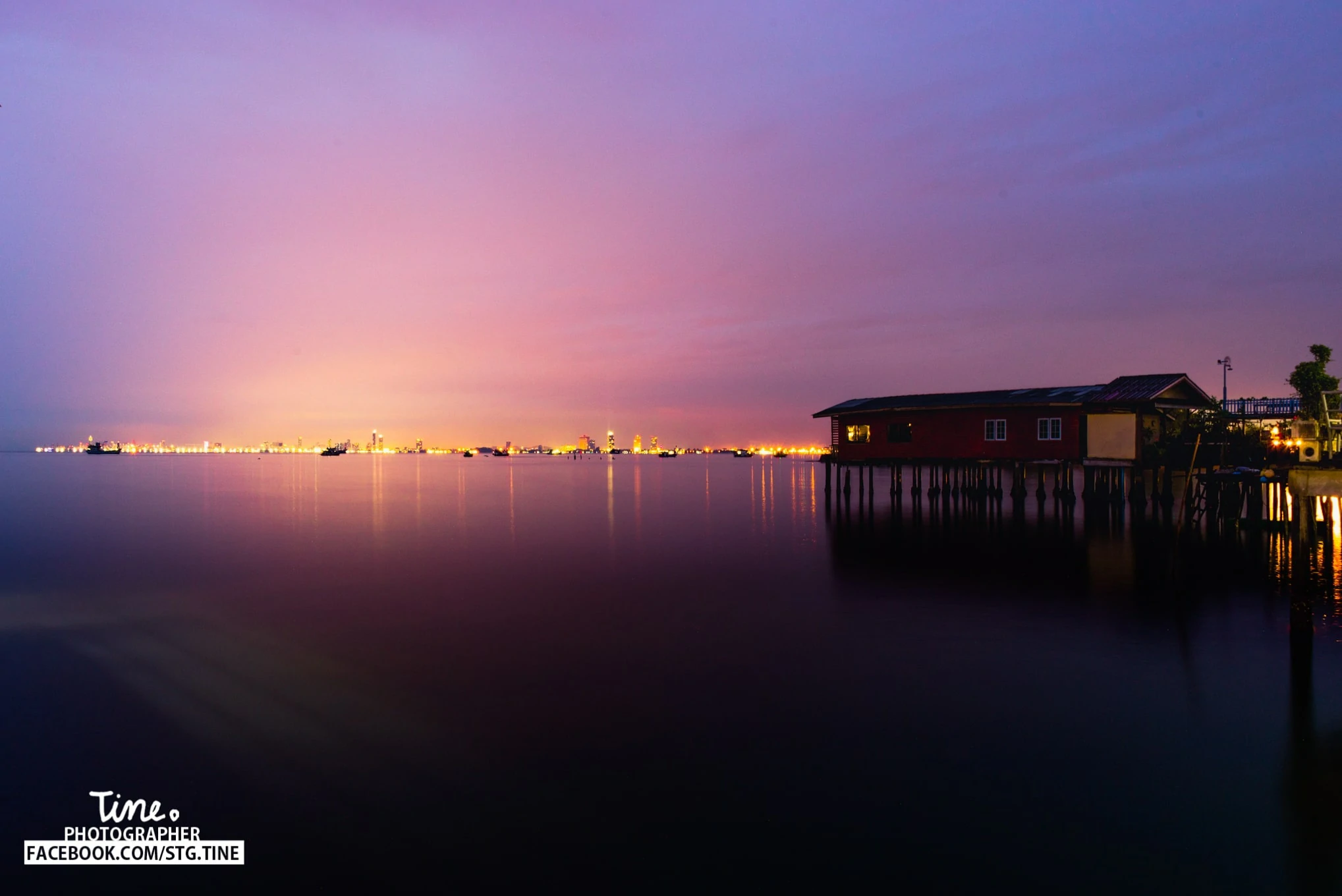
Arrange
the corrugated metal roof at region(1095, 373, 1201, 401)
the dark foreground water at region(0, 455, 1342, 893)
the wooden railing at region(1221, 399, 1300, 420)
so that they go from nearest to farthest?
the dark foreground water at region(0, 455, 1342, 893), the corrugated metal roof at region(1095, 373, 1201, 401), the wooden railing at region(1221, 399, 1300, 420)

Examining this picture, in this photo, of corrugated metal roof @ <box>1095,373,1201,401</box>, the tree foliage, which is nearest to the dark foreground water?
corrugated metal roof @ <box>1095,373,1201,401</box>

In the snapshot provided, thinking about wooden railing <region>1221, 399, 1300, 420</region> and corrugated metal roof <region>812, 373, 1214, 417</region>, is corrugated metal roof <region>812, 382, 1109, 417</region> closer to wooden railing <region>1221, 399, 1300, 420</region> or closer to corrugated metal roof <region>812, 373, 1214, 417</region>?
corrugated metal roof <region>812, 373, 1214, 417</region>

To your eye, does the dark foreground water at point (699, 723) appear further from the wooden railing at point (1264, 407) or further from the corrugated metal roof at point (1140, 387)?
the wooden railing at point (1264, 407)

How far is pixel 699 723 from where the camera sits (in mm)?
10211

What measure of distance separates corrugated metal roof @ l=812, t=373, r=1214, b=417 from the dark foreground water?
14.3 meters

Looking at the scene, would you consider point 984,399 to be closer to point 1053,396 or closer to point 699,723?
point 1053,396

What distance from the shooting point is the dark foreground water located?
699 centimetres

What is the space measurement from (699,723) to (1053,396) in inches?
1324

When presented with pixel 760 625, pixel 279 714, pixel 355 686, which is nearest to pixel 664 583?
pixel 760 625

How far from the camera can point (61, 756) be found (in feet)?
30.3

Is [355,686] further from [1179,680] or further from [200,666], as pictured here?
[1179,680]

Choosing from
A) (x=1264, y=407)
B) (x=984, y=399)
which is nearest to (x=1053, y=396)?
(x=984, y=399)

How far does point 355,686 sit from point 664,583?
11.0 m

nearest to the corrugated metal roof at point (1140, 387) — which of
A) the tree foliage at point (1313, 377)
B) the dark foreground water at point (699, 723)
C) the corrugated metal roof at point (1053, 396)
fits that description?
the corrugated metal roof at point (1053, 396)
